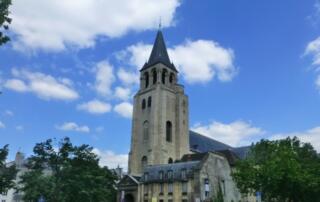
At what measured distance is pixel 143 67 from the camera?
251 ft

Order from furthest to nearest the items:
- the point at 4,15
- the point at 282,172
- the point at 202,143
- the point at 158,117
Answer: the point at 202,143 → the point at 158,117 → the point at 282,172 → the point at 4,15

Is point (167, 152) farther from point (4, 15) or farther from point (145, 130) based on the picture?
point (4, 15)

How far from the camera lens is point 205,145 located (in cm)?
7831

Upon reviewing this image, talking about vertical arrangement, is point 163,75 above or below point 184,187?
above

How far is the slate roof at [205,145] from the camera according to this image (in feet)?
244

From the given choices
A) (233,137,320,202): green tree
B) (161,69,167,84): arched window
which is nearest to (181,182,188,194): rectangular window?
(233,137,320,202): green tree

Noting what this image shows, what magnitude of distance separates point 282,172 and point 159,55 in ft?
144

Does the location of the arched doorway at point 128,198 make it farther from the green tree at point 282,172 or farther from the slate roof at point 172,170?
the green tree at point 282,172

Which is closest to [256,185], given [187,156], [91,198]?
[91,198]

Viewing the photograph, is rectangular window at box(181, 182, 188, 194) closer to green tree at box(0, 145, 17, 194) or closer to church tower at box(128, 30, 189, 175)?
church tower at box(128, 30, 189, 175)

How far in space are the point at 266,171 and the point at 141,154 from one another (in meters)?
33.4

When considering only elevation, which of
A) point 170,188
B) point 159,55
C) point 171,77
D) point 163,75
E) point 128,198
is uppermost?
point 159,55

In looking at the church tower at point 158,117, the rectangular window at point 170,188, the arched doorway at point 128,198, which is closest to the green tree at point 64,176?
the rectangular window at point 170,188

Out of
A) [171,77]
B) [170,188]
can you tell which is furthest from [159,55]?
[170,188]
